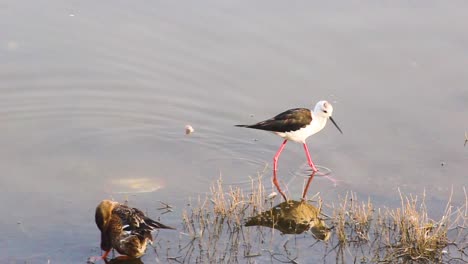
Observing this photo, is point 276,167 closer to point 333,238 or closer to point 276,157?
point 276,157

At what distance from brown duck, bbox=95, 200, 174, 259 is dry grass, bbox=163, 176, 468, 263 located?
31cm

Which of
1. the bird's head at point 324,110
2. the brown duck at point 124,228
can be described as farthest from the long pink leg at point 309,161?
the brown duck at point 124,228

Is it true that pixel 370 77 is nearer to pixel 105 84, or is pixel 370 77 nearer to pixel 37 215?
pixel 105 84

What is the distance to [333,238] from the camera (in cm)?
878

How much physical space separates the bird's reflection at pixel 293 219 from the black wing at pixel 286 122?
53.0 inches

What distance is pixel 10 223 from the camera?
8.98m

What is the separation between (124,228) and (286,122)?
119 inches

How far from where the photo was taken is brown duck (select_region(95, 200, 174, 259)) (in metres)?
8.37

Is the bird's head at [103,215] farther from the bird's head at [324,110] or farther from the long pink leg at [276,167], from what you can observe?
the bird's head at [324,110]

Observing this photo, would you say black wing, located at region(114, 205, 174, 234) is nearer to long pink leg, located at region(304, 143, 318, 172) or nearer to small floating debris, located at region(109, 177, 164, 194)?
small floating debris, located at region(109, 177, 164, 194)

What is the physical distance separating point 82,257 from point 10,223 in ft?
3.41

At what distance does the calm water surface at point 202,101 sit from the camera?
998 cm

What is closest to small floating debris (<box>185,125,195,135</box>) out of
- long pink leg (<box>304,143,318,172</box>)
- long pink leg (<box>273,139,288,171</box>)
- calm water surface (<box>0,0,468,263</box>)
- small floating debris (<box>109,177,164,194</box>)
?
calm water surface (<box>0,0,468,263</box>)

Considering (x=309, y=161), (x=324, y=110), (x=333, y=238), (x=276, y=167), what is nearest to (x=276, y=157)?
(x=276, y=167)
